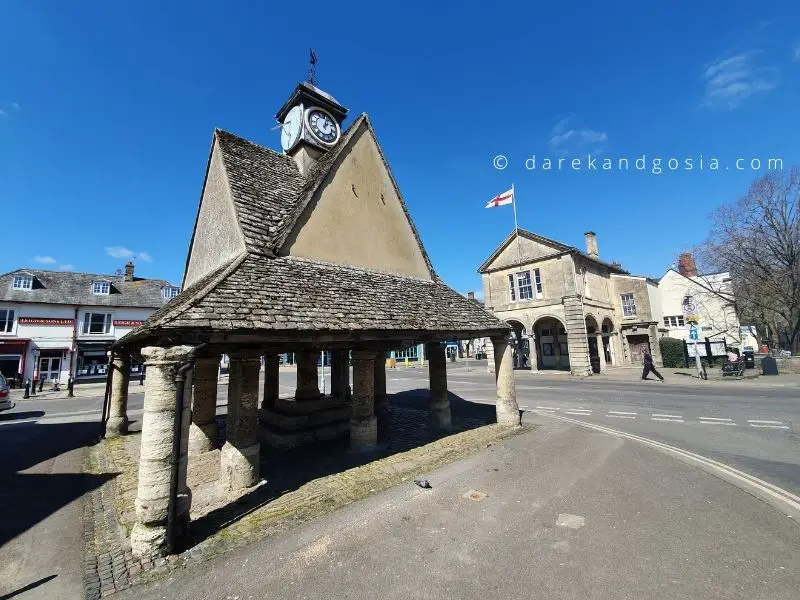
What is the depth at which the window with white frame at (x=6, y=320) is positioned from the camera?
90.5ft

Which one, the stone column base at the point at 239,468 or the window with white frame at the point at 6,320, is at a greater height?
the window with white frame at the point at 6,320

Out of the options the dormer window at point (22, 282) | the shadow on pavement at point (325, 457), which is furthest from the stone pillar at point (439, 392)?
the dormer window at point (22, 282)

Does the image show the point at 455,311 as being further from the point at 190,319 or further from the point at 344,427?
the point at 190,319

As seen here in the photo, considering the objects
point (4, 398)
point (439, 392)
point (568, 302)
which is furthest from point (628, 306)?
point (4, 398)

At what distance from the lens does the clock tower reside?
1237cm

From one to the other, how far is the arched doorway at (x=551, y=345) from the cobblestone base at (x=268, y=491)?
80.6 ft

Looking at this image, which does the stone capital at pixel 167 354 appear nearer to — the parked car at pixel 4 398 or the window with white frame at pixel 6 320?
the parked car at pixel 4 398

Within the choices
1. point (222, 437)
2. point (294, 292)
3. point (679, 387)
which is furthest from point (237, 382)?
point (679, 387)

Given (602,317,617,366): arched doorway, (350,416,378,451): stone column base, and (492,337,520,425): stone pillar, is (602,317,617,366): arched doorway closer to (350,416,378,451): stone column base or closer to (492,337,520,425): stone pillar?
(492,337,520,425): stone pillar

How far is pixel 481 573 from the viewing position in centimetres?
411

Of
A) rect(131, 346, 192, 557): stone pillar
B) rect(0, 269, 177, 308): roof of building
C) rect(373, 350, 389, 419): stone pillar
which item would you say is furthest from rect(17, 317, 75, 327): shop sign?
rect(131, 346, 192, 557): stone pillar

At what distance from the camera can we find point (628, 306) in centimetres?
3238

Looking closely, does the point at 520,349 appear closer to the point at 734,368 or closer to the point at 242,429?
the point at 734,368

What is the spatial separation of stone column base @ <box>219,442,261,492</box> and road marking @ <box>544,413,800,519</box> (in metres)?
9.14
